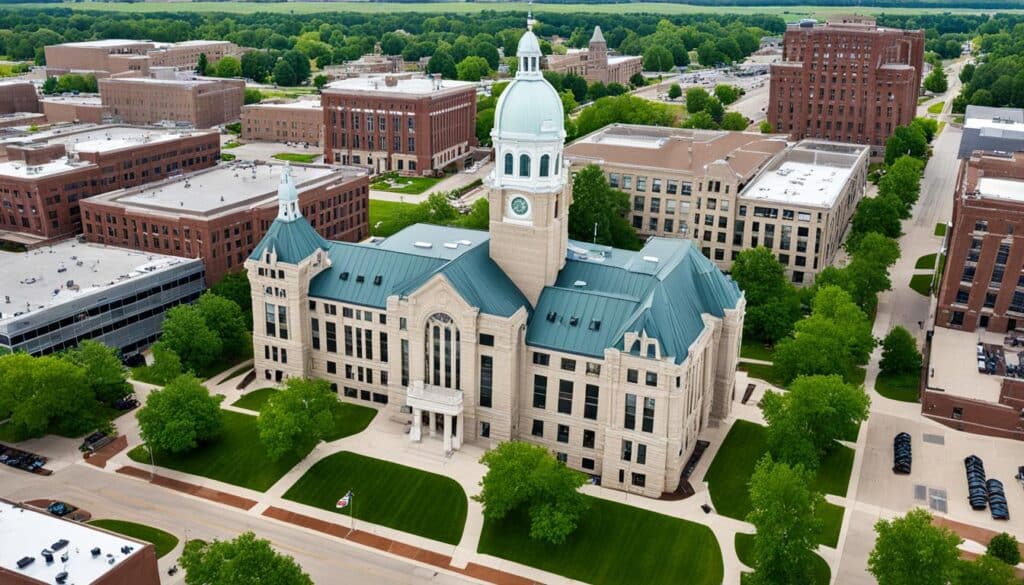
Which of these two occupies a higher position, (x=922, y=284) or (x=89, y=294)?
(x=89, y=294)

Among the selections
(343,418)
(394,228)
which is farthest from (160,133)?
(343,418)

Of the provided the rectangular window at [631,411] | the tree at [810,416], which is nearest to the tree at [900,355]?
the tree at [810,416]

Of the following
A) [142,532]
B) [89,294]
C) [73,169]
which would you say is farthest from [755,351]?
[73,169]

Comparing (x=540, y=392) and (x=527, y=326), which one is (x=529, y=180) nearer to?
(x=527, y=326)

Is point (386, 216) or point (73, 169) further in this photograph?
point (386, 216)

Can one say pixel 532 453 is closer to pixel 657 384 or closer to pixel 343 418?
pixel 657 384

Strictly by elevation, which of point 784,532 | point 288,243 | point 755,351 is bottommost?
point 755,351
